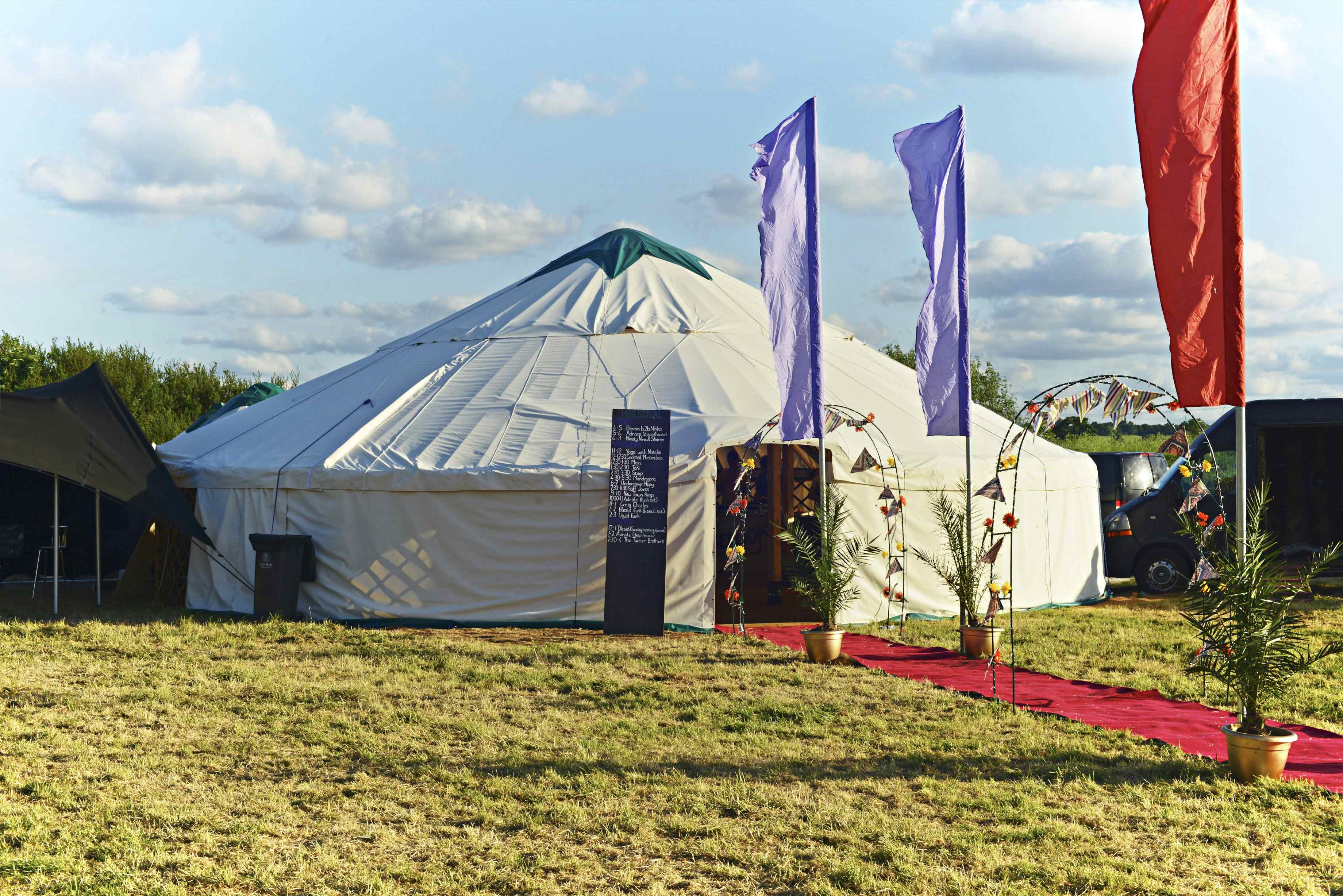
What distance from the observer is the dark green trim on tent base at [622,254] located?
544 inches

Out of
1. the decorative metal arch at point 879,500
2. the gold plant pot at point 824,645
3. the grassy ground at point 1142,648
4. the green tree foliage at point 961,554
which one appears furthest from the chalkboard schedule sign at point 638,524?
the green tree foliage at point 961,554

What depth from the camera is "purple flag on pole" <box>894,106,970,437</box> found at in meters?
8.66

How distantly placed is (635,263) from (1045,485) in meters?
5.85

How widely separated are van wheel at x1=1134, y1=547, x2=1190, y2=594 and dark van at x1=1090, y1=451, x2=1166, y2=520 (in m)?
2.57

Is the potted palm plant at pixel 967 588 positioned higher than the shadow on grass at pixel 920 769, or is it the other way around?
the potted palm plant at pixel 967 588

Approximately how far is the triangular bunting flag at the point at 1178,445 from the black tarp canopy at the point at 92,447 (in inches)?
351

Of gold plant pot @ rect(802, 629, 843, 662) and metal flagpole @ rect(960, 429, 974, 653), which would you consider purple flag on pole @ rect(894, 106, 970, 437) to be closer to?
metal flagpole @ rect(960, 429, 974, 653)

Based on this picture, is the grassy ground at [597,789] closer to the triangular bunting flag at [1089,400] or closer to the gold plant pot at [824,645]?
the gold plant pot at [824,645]

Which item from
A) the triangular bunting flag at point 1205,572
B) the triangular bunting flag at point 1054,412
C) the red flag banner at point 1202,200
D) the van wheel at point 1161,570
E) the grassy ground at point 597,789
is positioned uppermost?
A: the red flag banner at point 1202,200

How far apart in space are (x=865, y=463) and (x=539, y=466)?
121 inches

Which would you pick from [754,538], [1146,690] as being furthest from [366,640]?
[1146,690]

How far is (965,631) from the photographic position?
8.66 meters

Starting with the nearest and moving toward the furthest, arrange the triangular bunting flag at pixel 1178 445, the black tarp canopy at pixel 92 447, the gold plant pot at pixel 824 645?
the triangular bunting flag at pixel 1178 445 < the gold plant pot at pixel 824 645 < the black tarp canopy at pixel 92 447

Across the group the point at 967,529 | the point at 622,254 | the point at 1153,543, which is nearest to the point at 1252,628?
the point at 967,529
